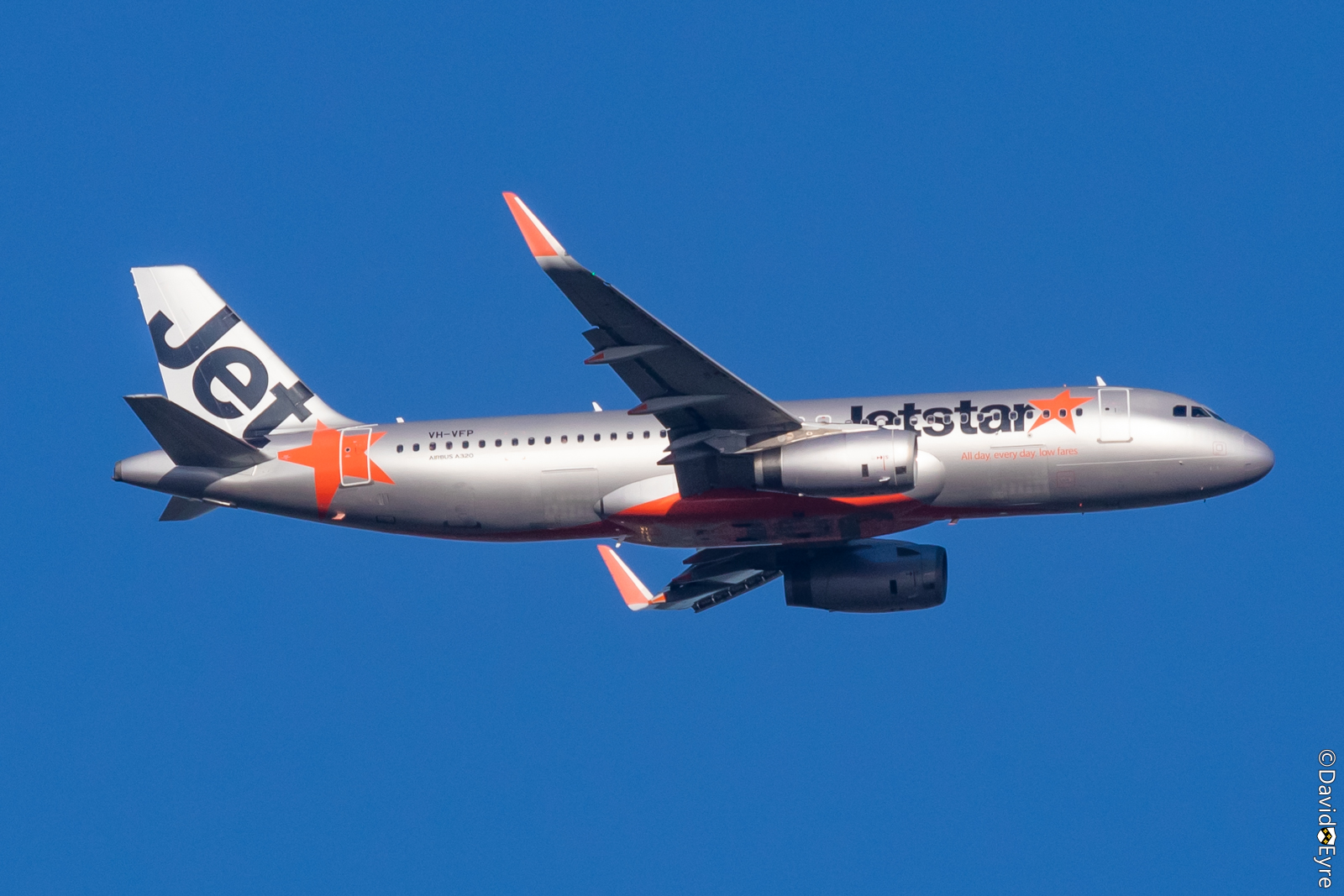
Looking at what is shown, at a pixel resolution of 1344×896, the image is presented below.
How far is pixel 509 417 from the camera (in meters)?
42.9

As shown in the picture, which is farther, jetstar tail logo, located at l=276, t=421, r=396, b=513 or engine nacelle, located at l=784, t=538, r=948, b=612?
engine nacelle, located at l=784, t=538, r=948, b=612

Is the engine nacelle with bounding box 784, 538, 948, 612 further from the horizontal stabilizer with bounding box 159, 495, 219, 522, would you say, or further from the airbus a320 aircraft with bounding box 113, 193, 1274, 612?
the horizontal stabilizer with bounding box 159, 495, 219, 522

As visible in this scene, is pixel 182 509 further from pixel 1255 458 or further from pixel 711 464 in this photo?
pixel 1255 458

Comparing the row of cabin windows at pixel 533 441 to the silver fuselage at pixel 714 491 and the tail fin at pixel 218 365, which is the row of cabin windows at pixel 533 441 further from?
the tail fin at pixel 218 365

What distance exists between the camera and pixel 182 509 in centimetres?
4350

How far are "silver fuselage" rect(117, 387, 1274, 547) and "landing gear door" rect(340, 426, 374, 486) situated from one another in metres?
0.08

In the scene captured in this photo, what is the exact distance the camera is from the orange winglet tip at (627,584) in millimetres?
47406

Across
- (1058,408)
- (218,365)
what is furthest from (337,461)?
(1058,408)

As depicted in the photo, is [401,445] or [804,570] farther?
[804,570]

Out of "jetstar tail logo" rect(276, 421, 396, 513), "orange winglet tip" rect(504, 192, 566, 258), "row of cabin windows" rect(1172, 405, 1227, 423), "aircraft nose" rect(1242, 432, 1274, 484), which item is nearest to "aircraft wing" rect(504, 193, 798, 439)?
"orange winglet tip" rect(504, 192, 566, 258)

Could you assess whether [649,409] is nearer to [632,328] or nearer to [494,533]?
[632,328]

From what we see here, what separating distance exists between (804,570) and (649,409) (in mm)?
9280

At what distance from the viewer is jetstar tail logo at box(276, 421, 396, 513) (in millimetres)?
42719

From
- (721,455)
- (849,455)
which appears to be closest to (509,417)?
(721,455)
